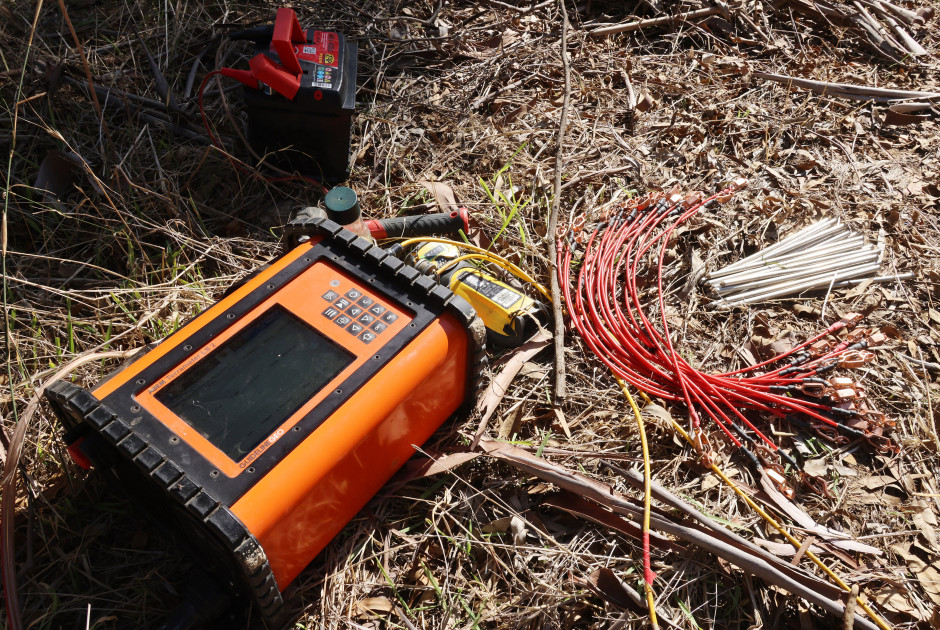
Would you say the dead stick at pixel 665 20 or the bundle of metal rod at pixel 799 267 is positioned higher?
the dead stick at pixel 665 20

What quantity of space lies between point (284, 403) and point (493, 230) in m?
1.44

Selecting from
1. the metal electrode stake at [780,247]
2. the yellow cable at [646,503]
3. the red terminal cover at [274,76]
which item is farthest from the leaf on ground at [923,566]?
the red terminal cover at [274,76]

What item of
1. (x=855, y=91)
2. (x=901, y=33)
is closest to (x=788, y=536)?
(x=855, y=91)

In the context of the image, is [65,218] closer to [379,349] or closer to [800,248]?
[379,349]

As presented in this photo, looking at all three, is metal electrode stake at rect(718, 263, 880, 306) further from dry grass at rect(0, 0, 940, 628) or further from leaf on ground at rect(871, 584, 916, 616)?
leaf on ground at rect(871, 584, 916, 616)

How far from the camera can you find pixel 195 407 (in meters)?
1.69

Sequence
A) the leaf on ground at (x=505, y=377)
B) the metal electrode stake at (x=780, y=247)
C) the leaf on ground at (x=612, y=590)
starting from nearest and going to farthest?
the leaf on ground at (x=612, y=590) < the leaf on ground at (x=505, y=377) < the metal electrode stake at (x=780, y=247)

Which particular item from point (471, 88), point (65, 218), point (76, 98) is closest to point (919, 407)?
point (471, 88)

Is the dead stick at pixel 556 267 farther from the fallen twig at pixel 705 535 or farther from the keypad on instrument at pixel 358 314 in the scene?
the keypad on instrument at pixel 358 314

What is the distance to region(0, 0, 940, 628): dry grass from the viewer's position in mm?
1953

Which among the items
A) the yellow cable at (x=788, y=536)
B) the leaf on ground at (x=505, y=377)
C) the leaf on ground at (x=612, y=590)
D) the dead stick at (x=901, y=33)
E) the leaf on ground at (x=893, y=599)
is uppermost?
the leaf on ground at (x=505, y=377)

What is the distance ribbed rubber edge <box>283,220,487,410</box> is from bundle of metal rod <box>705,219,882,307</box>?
47.7 inches

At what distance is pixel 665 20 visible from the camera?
3838 mm

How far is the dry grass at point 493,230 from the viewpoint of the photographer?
195cm
